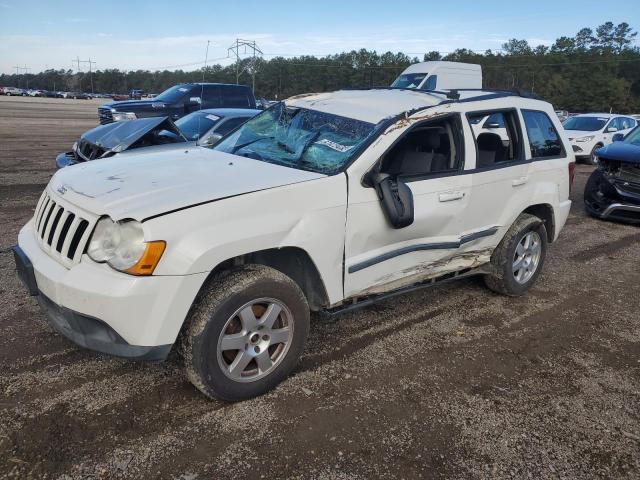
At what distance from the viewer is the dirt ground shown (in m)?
2.55

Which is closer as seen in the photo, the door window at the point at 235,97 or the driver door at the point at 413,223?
the driver door at the point at 413,223

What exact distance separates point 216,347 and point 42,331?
1.74 meters

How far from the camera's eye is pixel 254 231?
279 centimetres

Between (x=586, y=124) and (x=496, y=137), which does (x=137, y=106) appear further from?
(x=586, y=124)

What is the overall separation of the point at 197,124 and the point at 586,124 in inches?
519

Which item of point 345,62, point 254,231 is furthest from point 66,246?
point 345,62

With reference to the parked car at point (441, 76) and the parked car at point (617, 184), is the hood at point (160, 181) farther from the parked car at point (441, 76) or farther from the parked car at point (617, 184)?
the parked car at point (441, 76)

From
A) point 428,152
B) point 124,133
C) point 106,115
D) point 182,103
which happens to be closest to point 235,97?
point 182,103

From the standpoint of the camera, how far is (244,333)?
9.53ft

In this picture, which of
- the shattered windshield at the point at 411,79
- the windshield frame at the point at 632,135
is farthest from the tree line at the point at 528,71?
the windshield frame at the point at 632,135

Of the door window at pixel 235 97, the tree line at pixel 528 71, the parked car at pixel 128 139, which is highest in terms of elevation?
the tree line at pixel 528 71

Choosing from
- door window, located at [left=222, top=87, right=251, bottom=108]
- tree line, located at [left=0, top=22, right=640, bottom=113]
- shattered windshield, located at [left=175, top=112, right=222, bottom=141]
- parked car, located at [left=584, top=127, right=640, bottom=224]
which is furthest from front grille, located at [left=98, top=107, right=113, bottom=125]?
tree line, located at [left=0, top=22, right=640, bottom=113]

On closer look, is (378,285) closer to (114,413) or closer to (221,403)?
(221,403)

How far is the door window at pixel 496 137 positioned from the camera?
4.20 meters
